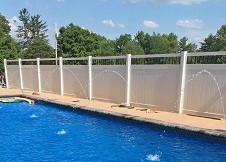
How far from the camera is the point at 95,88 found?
14.9 m

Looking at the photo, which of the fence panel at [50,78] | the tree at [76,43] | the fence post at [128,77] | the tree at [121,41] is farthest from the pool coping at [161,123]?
the tree at [121,41]

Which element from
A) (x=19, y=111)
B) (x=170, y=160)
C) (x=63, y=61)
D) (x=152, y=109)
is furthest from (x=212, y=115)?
(x=63, y=61)

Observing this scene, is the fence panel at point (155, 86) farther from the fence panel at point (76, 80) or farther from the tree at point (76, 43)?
the tree at point (76, 43)

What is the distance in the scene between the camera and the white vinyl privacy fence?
32.1ft

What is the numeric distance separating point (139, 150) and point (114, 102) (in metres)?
6.07

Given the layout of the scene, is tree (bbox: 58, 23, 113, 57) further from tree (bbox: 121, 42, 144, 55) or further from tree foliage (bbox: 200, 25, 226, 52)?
tree foliage (bbox: 200, 25, 226, 52)

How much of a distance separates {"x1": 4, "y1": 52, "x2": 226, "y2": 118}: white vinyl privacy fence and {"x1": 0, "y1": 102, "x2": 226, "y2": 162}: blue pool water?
67.6 inches

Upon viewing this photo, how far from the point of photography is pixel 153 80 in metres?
11.7

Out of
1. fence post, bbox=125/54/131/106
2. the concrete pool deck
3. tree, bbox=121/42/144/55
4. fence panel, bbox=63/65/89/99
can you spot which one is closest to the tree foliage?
tree, bbox=121/42/144/55

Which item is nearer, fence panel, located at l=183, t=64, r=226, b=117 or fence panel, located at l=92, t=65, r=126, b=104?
fence panel, located at l=183, t=64, r=226, b=117

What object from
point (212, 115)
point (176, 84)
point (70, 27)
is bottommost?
point (212, 115)

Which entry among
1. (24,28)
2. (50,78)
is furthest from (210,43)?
(50,78)

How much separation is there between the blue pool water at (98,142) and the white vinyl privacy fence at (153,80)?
172 centimetres

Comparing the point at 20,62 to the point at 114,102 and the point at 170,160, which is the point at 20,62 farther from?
the point at 170,160
